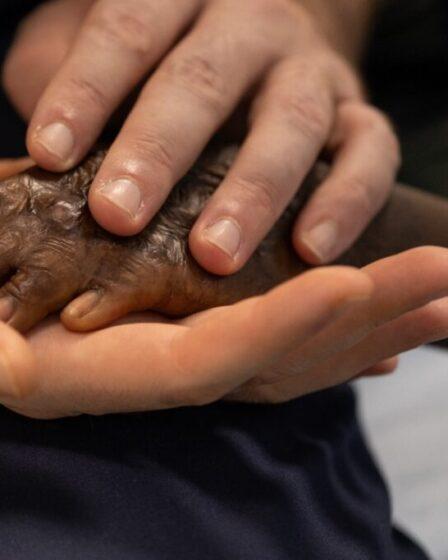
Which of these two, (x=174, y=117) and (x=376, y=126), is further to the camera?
(x=376, y=126)

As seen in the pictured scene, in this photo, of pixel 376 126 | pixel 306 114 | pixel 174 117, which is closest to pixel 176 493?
pixel 174 117

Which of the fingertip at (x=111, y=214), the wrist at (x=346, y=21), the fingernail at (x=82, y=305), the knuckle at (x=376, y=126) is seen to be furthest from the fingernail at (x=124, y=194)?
the wrist at (x=346, y=21)

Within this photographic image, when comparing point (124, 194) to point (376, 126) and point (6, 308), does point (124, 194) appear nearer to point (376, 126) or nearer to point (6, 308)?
point (6, 308)

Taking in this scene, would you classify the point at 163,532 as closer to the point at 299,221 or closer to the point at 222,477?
the point at 222,477

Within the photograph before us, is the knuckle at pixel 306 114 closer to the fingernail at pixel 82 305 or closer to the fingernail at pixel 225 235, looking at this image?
the fingernail at pixel 225 235

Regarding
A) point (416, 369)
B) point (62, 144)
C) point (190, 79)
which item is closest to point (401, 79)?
point (416, 369)

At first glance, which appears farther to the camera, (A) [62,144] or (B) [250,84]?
(B) [250,84]

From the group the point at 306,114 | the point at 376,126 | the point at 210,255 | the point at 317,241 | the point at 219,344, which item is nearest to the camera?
the point at 219,344
